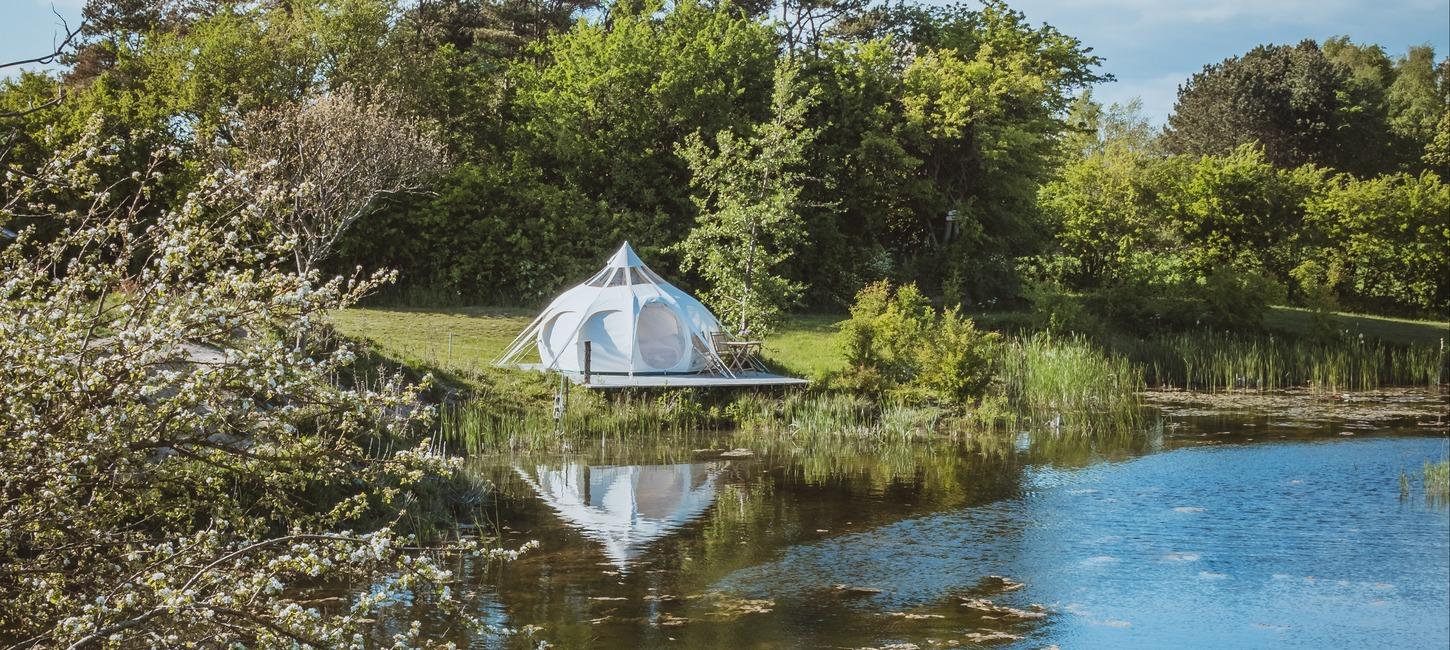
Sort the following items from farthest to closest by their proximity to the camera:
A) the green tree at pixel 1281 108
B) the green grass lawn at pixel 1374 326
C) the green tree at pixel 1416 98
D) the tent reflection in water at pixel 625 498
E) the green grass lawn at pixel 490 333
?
the green tree at pixel 1416 98 → the green tree at pixel 1281 108 → the green grass lawn at pixel 1374 326 → the green grass lawn at pixel 490 333 → the tent reflection in water at pixel 625 498

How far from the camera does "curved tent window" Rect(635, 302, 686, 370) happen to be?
1928 cm

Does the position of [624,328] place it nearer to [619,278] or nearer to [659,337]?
[659,337]

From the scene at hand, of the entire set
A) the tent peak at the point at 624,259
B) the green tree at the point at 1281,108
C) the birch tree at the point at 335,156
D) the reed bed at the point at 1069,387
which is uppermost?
the green tree at the point at 1281,108

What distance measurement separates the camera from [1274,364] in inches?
897

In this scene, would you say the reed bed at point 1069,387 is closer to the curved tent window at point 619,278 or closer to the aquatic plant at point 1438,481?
the aquatic plant at point 1438,481

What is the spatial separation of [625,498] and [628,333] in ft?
18.8

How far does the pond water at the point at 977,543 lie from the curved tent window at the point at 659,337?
292cm

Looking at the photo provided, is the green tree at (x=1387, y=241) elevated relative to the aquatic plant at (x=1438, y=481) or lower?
elevated

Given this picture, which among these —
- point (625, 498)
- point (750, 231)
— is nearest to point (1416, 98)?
point (750, 231)

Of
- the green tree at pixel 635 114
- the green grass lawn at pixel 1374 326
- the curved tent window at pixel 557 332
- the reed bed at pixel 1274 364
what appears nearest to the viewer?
the curved tent window at pixel 557 332

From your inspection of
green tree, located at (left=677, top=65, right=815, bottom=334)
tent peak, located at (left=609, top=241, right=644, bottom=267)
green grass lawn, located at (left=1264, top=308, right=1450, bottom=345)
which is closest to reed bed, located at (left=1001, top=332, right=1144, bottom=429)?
green tree, located at (left=677, top=65, right=815, bottom=334)

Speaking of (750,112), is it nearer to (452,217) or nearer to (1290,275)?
(452,217)

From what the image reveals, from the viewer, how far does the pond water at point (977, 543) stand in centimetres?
887

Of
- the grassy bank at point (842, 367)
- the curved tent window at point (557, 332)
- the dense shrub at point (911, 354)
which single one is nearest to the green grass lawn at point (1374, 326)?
the grassy bank at point (842, 367)
